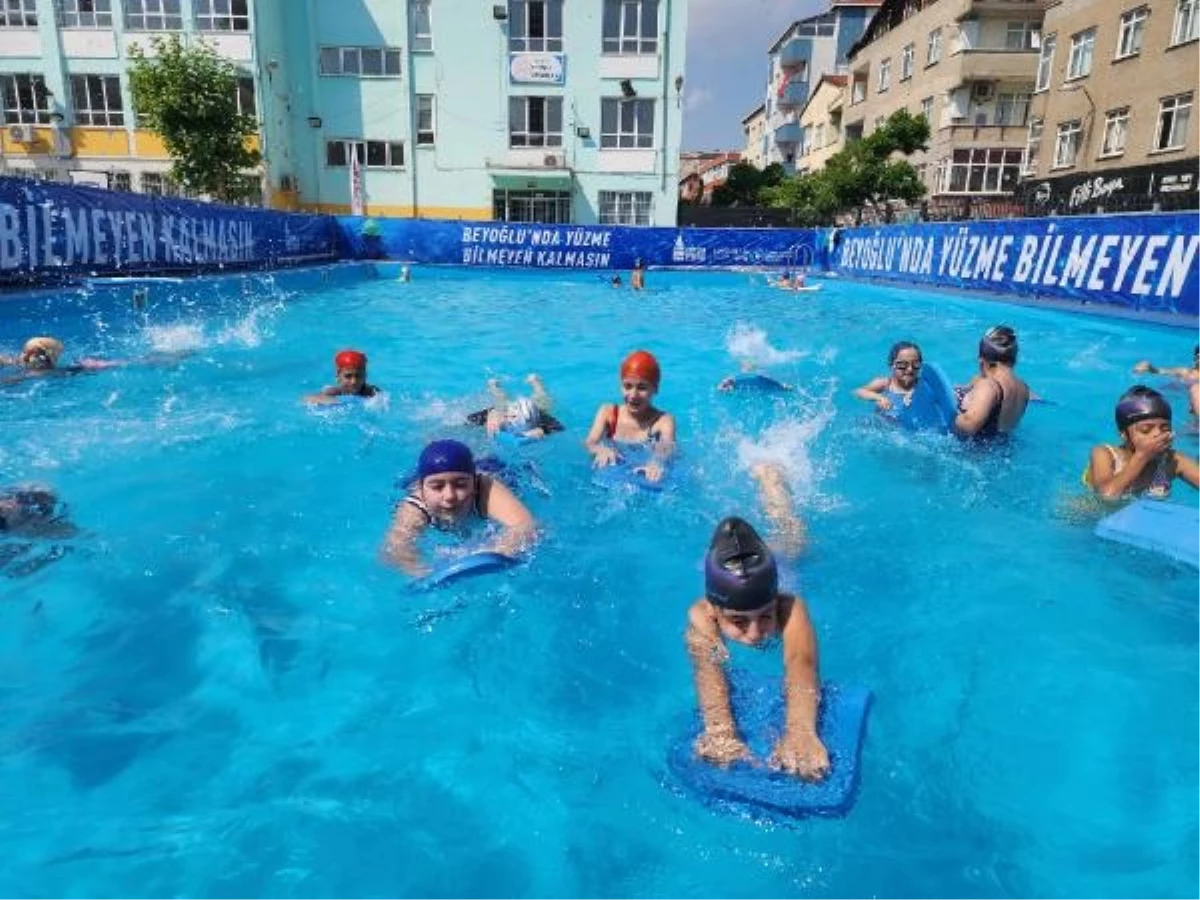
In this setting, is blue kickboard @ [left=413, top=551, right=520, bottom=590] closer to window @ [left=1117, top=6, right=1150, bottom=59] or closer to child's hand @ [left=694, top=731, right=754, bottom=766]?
child's hand @ [left=694, top=731, right=754, bottom=766]

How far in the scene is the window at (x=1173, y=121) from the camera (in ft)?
88.2

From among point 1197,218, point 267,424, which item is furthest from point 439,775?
point 1197,218

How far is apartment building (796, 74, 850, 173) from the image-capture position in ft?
187

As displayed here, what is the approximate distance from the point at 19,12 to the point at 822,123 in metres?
48.8

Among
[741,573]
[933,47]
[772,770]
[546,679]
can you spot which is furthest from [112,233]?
[933,47]

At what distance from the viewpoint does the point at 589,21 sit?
3378 cm

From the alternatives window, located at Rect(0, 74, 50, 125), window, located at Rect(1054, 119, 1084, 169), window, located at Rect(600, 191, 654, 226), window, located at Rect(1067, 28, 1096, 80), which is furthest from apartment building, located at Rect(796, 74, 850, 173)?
window, located at Rect(0, 74, 50, 125)

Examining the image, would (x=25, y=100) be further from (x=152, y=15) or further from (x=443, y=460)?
(x=443, y=460)

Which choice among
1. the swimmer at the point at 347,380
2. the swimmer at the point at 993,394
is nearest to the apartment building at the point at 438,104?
the swimmer at the point at 347,380

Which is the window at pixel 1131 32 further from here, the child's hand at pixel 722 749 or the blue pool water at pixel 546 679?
the child's hand at pixel 722 749

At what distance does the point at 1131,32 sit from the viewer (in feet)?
96.0

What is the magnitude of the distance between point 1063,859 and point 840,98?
61.4 m

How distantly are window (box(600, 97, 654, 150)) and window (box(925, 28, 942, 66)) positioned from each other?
17.6 m

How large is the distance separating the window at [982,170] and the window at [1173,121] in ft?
42.4
